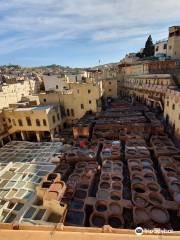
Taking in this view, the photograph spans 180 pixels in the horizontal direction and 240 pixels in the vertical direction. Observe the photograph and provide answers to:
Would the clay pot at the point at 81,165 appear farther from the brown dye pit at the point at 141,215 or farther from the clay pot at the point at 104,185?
the brown dye pit at the point at 141,215

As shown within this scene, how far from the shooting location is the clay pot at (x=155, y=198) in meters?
14.6

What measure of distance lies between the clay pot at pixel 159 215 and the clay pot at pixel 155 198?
497 mm

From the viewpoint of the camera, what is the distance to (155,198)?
15.2m

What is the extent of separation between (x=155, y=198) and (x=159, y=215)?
67.3 inches

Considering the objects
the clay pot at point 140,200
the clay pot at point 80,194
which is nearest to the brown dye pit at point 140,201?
the clay pot at point 140,200

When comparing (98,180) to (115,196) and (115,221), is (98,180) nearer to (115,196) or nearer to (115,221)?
(115,196)

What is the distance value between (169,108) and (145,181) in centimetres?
1468

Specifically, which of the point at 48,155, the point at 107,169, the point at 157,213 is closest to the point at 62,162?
the point at 48,155

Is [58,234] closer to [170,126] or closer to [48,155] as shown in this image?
[48,155]

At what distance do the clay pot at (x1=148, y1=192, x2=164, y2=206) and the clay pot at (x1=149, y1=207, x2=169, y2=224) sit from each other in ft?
1.63

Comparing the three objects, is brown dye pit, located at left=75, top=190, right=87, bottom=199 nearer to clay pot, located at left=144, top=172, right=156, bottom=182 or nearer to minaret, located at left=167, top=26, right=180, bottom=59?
clay pot, located at left=144, top=172, right=156, bottom=182

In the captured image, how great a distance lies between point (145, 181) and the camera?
1716cm

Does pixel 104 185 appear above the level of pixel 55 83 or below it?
below

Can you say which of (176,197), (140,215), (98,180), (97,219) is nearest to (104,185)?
(98,180)
